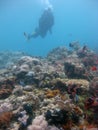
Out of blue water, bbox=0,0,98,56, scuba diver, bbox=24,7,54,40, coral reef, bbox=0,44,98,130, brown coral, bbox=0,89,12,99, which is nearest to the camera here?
coral reef, bbox=0,44,98,130

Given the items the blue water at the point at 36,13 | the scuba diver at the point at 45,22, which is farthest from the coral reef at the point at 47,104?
the scuba diver at the point at 45,22

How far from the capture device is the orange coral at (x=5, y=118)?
6808 millimetres

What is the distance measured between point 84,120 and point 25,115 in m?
1.87

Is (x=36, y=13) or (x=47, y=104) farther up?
(x=36, y=13)

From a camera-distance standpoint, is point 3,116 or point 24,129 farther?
point 3,116

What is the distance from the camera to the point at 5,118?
6965mm

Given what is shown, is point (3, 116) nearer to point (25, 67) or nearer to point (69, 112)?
point (69, 112)

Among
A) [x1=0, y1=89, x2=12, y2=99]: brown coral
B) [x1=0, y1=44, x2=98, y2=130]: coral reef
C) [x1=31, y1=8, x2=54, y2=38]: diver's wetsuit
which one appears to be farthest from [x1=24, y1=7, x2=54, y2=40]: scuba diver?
[x1=0, y1=89, x2=12, y2=99]: brown coral

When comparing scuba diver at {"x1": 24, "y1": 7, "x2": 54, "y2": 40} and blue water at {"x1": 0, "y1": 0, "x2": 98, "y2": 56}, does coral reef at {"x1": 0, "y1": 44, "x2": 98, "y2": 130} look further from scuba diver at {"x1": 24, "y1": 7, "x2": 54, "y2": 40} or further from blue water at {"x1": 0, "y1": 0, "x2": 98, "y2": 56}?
scuba diver at {"x1": 24, "y1": 7, "x2": 54, "y2": 40}

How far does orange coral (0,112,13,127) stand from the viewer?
6.81 meters

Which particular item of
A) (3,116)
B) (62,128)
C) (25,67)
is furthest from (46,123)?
(25,67)

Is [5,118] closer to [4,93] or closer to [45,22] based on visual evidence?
[4,93]

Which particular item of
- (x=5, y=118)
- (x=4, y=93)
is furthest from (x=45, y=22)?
(x=5, y=118)

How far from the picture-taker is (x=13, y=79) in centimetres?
1091
